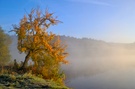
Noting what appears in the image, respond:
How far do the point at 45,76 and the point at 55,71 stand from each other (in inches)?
65.1

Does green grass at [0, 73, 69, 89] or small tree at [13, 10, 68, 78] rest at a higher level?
small tree at [13, 10, 68, 78]

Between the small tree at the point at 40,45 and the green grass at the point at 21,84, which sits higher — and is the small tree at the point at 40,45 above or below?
above

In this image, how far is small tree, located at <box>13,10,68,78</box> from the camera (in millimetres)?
32406

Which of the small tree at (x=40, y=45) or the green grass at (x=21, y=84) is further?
the small tree at (x=40, y=45)

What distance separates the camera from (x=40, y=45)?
32.7 m

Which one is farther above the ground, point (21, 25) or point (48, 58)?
point (21, 25)

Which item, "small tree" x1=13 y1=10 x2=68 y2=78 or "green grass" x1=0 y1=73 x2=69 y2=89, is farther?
"small tree" x1=13 y1=10 x2=68 y2=78

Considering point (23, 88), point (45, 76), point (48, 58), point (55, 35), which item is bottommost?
point (23, 88)

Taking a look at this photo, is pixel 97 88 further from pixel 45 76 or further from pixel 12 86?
pixel 12 86

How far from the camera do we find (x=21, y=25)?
1289 inches

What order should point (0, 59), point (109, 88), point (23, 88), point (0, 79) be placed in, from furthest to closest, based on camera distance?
point (0, 59), point (109, 88), point (0, 79), point (23, 88)

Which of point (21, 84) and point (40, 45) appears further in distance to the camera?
point (40, 45)

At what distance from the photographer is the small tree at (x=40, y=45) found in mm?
32406

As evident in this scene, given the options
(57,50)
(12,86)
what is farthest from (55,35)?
(12,86)
